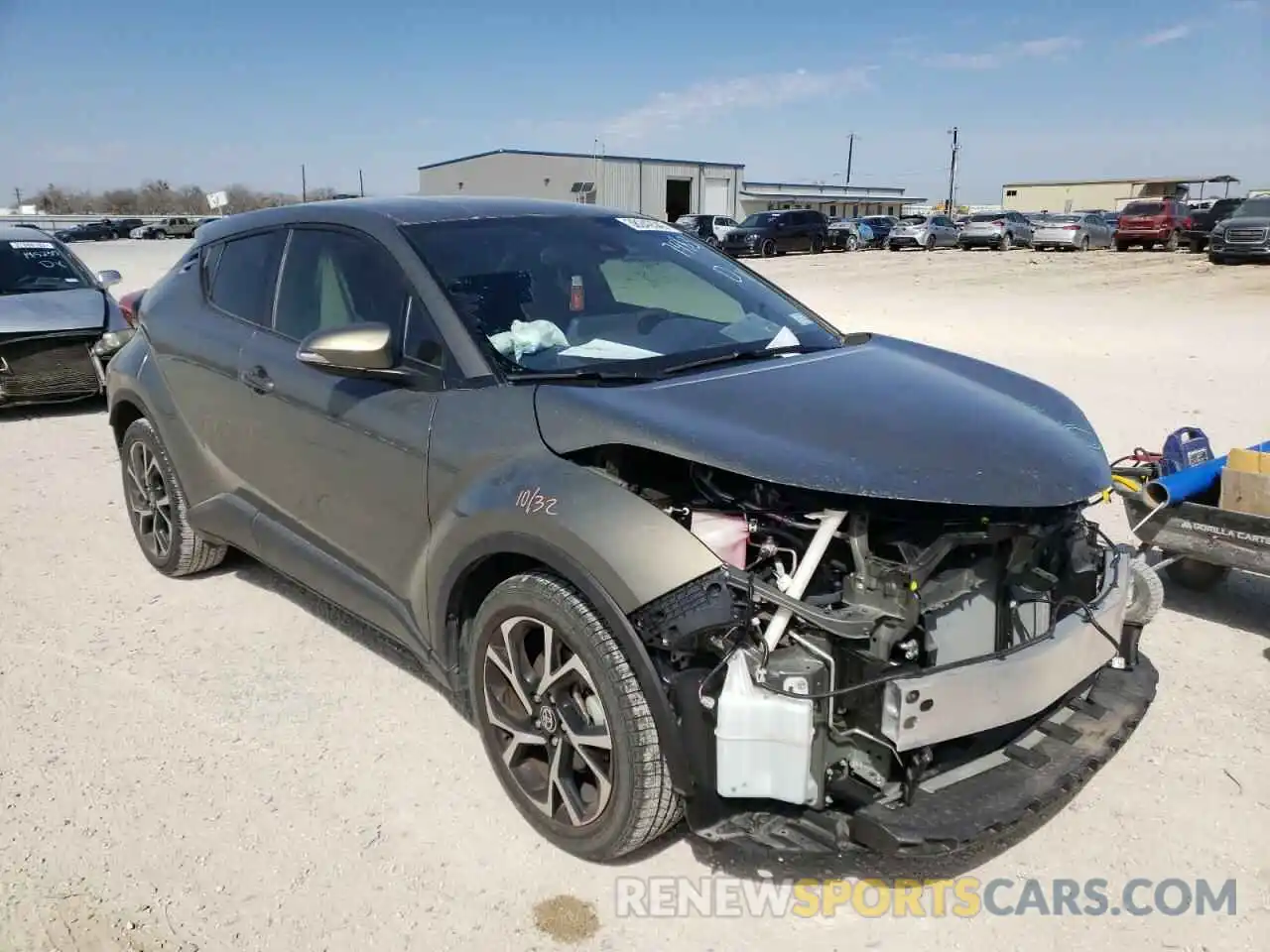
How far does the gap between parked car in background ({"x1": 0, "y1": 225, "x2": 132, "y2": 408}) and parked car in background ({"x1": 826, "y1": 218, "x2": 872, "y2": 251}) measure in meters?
31.8

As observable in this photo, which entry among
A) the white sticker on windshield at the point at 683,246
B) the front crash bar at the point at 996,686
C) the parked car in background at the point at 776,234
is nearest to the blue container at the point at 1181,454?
the front crash bar at the point at 996,686

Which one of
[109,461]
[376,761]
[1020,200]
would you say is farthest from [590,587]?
[1020,200]

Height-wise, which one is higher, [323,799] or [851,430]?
[851,430]

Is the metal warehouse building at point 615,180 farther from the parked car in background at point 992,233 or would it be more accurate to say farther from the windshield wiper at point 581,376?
the windshield wiper at point 581,376

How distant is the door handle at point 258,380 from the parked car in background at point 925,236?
38.8 m

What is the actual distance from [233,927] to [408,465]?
1.36 m

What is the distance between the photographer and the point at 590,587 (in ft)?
8.20

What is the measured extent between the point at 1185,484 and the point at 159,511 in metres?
4.69

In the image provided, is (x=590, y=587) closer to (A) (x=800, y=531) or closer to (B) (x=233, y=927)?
(A) (x=800, y=531)

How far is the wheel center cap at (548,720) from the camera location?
2.75m

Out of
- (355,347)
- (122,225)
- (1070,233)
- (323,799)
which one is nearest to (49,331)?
(355,347)

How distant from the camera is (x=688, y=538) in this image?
8.00ft

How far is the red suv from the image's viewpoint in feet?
106

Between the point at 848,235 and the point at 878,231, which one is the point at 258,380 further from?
the point at 878,231
